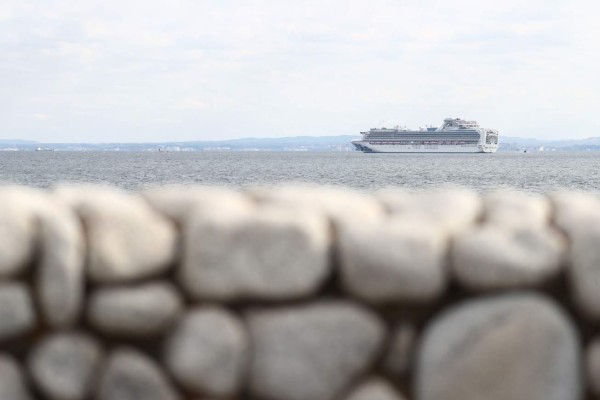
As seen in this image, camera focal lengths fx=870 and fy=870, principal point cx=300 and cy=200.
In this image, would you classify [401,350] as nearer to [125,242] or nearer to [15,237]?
[125,242]

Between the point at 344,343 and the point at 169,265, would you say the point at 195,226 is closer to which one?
the point at 169,265

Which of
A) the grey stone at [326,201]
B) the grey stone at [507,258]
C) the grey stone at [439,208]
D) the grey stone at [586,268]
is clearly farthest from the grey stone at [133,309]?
the grey stone at [586,268]

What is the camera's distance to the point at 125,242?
82.7 inches

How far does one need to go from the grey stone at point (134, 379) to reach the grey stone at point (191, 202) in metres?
0.35

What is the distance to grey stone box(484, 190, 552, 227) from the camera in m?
2.09

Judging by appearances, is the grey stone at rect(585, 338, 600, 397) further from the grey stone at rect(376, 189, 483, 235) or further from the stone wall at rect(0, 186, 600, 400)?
the grey stone at rect(376, 189, 483, 235)

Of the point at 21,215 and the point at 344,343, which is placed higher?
the point at 21,215

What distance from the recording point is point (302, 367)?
210 centimetres

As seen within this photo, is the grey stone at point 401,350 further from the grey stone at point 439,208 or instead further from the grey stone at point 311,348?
the grey stone at point 439,208

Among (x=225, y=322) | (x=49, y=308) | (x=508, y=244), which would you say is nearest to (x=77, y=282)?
(x=49, y=308)

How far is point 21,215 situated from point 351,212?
800 mm

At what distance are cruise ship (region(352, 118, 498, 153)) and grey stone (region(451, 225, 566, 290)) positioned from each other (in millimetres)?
105745

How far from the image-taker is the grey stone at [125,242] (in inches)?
82.4

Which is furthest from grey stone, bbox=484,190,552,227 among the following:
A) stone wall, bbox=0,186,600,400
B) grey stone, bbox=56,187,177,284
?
grey stone, bbox=56,187,177,284
